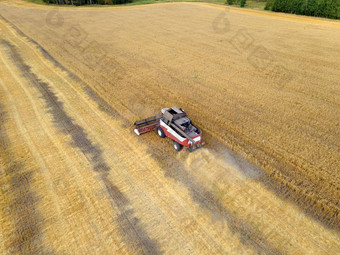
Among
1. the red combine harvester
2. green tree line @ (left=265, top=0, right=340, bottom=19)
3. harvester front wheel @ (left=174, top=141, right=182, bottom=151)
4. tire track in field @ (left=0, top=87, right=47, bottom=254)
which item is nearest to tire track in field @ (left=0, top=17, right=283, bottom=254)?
harvester front wheel @ (left=174, top=141, right=182, bottom=151)

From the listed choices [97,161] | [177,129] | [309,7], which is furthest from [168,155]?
[309,7]

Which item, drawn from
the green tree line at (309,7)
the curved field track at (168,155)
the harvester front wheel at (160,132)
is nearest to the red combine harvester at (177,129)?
the harvester front wheel at (160,132)

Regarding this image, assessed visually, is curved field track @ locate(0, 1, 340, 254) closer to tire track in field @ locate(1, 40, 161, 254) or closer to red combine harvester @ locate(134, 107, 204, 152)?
tire track in field @ locate(1, 40, 161, 254)

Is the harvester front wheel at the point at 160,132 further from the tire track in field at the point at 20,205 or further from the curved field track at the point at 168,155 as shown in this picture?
the tire track in field at the point at 20,205

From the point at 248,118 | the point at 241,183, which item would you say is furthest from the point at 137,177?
A: the point at 248,118

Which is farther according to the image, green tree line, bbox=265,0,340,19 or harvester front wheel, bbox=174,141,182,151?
green tree line, bbox=265,0,340,19
